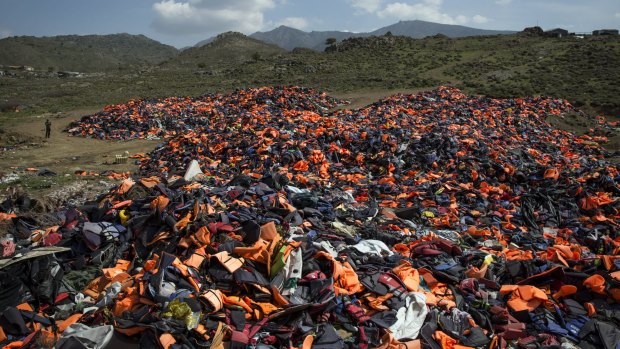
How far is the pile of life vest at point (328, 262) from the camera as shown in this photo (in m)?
4.50

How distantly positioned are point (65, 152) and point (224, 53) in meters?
67.6

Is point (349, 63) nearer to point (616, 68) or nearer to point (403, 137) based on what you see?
point (616, 68)

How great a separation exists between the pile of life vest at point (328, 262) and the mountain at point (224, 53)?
2258 inches

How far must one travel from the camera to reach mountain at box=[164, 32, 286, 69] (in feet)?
224

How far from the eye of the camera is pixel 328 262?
5.55 metres

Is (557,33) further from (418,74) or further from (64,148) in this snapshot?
(64,148)

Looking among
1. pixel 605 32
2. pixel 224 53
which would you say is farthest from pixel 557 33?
pixel 224 53

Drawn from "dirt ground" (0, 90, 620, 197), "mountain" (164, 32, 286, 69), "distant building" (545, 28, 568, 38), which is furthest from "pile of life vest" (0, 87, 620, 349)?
"mountain" (164, 32, 286, 69)

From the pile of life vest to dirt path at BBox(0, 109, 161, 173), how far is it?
5274 mm

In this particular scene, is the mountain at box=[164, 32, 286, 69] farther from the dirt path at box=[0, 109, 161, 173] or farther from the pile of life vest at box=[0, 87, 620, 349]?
the pile of life vest at box=[0, 87, 620, 349]

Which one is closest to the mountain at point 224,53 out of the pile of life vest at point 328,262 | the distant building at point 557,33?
the distant building at point 557,33

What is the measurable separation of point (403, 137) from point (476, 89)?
21.6m

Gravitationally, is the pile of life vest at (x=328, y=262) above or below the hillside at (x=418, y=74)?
below

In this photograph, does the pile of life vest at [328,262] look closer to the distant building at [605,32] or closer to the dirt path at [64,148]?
the dirt path at [64,148]
